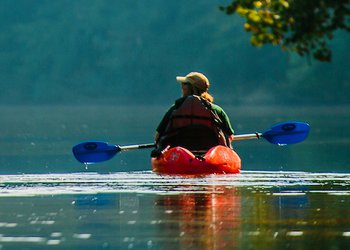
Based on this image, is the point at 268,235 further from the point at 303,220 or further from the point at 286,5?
the point at 286,5

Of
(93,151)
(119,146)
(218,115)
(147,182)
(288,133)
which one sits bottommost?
(147,182)

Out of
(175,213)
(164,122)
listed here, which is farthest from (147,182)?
(175,213)

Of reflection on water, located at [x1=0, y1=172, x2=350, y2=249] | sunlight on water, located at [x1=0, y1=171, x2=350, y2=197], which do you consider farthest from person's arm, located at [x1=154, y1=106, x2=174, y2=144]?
reflection on water, located at [x1=0, y1=172, x2=350, y2=249]

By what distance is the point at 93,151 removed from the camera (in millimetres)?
27266

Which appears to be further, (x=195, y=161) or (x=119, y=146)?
(x=119, y=146)

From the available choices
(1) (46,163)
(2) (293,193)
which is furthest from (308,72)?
(2) (293,193)

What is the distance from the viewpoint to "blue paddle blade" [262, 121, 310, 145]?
27812 mm

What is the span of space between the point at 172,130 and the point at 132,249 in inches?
449

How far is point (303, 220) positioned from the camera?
16.2 meters

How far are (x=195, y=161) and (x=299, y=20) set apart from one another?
13269 mm

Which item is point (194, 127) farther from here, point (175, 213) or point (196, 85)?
point (175, 213)

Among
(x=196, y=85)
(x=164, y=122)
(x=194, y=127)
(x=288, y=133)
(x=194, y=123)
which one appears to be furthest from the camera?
(x=288, y=133)

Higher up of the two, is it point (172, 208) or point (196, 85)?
point (196, 85)

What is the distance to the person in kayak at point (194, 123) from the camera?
24.7m
